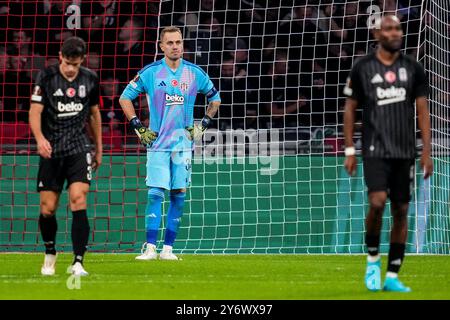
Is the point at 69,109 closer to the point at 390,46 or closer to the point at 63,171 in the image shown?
the point at 63,171

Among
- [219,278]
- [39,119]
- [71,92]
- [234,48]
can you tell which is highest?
[234,48]

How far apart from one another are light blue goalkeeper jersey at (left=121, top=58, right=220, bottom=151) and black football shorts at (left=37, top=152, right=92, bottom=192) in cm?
304

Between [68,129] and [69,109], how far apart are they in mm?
171

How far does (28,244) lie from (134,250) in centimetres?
142

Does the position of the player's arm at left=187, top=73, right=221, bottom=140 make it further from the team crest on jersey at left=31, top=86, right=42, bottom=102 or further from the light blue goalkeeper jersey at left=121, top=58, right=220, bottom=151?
the team crest on jersey at left=31, top=86, right=42, bottom=102

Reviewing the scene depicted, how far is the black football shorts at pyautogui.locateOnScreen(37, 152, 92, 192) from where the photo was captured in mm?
10234

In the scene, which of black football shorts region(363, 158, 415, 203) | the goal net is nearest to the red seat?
the goal net

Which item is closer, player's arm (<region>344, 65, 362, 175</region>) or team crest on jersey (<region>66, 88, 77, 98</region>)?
player's arm (<region>344, 65, 362, 175</region>)

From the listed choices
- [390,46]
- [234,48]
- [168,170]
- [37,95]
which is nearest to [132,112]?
[168,170]

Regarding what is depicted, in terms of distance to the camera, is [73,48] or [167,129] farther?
[167,129]

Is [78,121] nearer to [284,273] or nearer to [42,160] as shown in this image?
[42,160]

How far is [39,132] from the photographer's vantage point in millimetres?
10070

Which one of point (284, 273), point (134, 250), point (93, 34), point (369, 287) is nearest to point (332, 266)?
point (284, 273)

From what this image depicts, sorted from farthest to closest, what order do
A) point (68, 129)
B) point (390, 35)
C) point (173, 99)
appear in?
point (173, 99)
point (68, 129)
point (390, 35)
